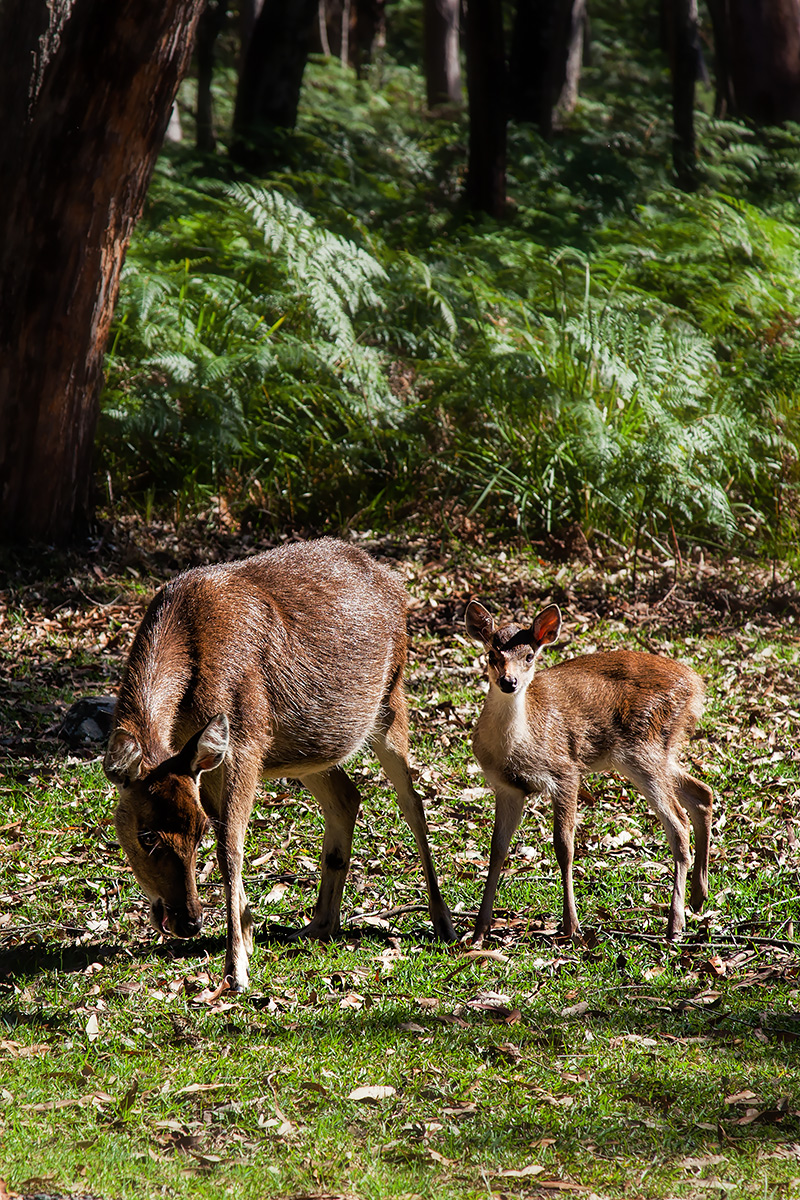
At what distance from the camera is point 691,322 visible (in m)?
12.0

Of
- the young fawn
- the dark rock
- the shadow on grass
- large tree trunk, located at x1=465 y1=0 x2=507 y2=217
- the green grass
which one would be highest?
large tree trunk, located at x1=465 y1=0 x2=507 y2=217

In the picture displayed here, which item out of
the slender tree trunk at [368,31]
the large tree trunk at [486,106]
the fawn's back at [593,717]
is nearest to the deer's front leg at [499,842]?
the fawn's back at [593,717]

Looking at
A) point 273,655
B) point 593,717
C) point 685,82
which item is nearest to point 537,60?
point 685,82

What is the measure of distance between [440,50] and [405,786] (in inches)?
959

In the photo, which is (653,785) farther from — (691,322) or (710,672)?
(691,322)

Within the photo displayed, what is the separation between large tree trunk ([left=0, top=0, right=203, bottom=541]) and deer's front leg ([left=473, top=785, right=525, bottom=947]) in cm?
490

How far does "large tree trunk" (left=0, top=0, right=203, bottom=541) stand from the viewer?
8.19m

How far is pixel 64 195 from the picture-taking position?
8.42 meters

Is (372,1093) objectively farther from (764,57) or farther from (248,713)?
(764,57)

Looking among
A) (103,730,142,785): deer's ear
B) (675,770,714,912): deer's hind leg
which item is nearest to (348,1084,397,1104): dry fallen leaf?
(103,730,142,785): deer's ear

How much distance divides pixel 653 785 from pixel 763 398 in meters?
5.98

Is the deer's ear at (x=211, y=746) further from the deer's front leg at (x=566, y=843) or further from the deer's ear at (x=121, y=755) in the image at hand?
the deer's front leg at (x=566, y=843)

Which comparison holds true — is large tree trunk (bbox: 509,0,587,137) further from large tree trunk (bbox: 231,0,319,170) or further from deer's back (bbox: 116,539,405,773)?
A: deer's back (bbox: 116,539,405,773)

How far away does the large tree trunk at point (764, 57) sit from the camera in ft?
60.8
